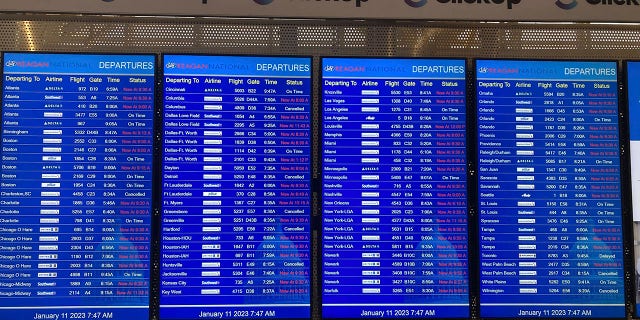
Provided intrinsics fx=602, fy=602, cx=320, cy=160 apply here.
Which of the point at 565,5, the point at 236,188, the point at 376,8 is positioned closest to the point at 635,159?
the point at 565,5

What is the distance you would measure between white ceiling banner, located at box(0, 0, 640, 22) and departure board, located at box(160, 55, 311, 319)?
0.39 m

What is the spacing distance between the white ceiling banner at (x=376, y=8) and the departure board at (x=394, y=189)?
0.40 meters

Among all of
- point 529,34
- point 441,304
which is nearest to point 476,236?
point 441,304

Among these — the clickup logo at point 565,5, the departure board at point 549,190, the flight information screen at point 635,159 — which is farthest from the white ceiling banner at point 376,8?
the flight information screen at point 635,159

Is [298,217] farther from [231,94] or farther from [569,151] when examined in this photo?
[569,151]

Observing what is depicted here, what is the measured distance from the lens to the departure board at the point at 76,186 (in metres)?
3.61

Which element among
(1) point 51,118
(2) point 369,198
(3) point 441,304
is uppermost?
(1) point 51,118

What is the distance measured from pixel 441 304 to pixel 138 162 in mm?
2052

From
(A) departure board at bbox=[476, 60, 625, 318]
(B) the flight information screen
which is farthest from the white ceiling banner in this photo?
(B) the flight information screen

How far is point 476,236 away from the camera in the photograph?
3729 millimetres

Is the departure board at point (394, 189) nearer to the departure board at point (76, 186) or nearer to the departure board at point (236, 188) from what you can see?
the departure board at point (236, 188)

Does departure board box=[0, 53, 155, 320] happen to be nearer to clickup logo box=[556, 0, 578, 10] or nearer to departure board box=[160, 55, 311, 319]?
departure board box=[160, 55, 311, 319]

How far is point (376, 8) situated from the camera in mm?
3996

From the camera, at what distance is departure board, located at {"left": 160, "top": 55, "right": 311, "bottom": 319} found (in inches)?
143
